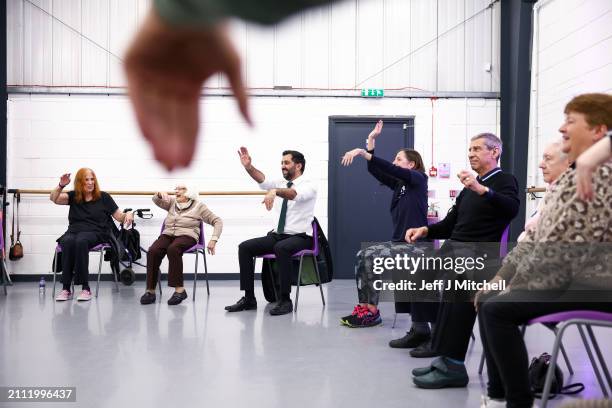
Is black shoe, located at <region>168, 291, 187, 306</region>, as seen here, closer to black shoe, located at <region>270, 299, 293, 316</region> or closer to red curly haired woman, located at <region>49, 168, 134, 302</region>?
red curly haired woman, located at <region>49, 168, 134, 302</region>

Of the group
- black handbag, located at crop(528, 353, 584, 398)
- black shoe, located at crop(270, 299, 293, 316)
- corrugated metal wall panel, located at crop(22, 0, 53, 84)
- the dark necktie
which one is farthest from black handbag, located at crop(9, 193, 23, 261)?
corrugated metal wall panel, located at crop(22, 0, 53, 84)

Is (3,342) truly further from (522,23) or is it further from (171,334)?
(522,23)

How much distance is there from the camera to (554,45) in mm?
4250

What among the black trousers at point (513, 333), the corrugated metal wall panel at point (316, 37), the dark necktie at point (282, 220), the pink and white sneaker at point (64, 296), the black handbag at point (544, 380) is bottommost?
the pink and white sneaker at point (64, 296)

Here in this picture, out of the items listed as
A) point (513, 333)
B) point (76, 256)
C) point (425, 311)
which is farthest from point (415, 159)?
point (76, 256)

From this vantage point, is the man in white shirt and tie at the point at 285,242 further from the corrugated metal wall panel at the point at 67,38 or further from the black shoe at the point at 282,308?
the corrugated metal wall panel at the point at 67,38

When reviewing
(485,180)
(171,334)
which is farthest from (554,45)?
(171,334)


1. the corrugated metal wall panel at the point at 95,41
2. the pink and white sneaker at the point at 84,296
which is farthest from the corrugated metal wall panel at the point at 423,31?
the pink and white sneaker at the point at 84,296

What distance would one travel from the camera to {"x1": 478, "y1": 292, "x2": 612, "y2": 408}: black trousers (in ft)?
5.10

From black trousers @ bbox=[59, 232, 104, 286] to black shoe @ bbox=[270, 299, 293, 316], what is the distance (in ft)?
4.67

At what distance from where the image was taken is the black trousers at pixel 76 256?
13.4 ft

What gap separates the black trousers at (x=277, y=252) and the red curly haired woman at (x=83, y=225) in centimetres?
86

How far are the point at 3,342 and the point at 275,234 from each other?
5.43ft

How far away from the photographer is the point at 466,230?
7.47ft
